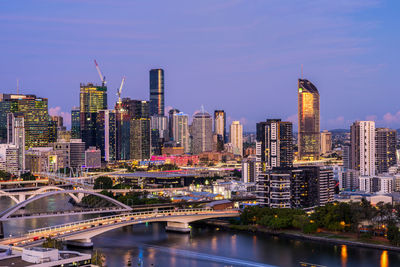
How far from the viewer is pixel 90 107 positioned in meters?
93.8

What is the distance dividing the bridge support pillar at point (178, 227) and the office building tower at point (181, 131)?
8000 cm

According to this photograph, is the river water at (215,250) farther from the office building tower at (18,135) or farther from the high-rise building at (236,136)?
the high-rise building at (236,136)

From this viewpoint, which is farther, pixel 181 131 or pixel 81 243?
pixel 181 131

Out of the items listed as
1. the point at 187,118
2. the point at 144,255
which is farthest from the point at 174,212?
the point at 187,118

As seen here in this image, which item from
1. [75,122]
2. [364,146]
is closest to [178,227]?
[364,146]

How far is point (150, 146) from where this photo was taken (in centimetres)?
9019

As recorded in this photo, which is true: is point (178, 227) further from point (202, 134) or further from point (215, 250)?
point (202, 134)

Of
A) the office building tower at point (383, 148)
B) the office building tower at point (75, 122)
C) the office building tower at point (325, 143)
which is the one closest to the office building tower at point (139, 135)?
the office building tower at point (75, 122)

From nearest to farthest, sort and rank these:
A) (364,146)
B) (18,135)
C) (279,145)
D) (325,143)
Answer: (279,145) < (364,146) < (18,135) < (325,143)

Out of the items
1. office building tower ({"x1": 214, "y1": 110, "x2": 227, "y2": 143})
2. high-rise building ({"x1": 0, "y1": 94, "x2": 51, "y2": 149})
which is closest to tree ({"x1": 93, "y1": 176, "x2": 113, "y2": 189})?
high-rise building ({"x1": 0, "y1": 94, "x2": 51, "y2": 149})

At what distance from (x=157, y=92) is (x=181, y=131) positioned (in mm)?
18900

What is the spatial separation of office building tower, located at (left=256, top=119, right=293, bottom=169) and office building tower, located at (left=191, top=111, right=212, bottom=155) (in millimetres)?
54618

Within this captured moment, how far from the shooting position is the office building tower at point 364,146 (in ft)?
170

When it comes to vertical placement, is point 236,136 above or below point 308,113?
below
